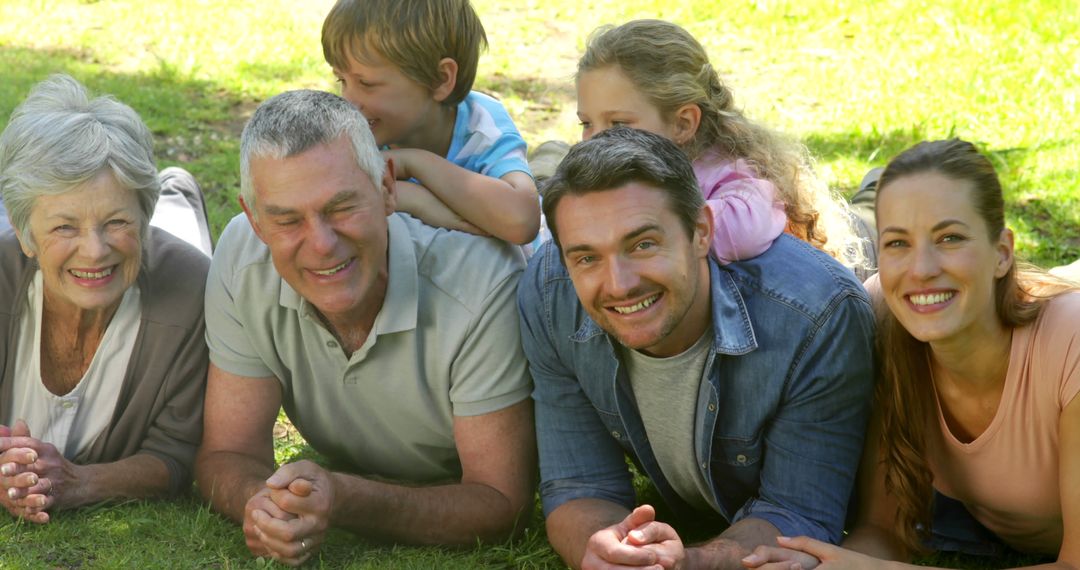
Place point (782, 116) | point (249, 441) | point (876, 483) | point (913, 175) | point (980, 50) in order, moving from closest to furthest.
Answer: point (913, 175) → point (876, 483) → point (249, 441) → point (782, 116) → point (980, 50)

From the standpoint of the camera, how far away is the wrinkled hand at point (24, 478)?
398cm

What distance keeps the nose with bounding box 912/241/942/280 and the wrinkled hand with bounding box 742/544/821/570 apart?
0.82 meters

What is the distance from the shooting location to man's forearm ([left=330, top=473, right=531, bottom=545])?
12.7 ft

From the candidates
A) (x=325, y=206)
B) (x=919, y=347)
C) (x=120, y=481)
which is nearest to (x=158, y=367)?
(x=120, y=481)

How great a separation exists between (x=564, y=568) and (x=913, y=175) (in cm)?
156

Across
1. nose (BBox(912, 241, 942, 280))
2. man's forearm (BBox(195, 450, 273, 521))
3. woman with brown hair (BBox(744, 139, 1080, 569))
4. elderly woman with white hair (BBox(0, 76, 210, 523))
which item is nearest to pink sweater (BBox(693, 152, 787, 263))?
woman with brown hair (BBox(744, 139, 1080, 569))

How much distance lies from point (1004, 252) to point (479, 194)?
1565 mm

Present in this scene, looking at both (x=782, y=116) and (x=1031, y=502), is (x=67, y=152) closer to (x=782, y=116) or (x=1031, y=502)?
(x=1031, y=502)

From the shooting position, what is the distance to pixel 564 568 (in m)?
4.01

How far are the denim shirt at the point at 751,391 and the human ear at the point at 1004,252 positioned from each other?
1.21 feet

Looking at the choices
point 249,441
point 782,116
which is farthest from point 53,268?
point 782,116

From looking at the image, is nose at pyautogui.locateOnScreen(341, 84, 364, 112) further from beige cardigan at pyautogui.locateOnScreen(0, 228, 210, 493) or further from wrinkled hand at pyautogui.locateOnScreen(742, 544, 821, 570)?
wrinkled hand at pyautogui.locateOnScreen(742, 544, 821, 570)

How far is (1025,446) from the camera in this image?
3.57 m

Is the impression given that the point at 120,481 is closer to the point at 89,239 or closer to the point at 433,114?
the point at 89,239
